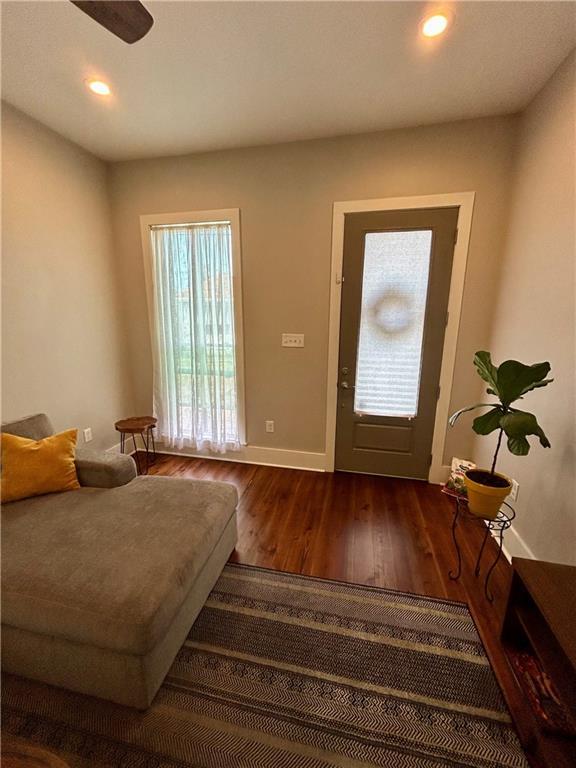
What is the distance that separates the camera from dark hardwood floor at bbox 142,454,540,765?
166 cm

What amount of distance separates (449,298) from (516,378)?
46.5 inches

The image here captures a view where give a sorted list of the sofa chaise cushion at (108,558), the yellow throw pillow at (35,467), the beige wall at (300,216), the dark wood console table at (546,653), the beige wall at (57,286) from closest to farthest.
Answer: the dark wood console table at (546,653)
the sofa chaise cushion at (108,558)
the yellow throw pillow at (35,467)
the beige wall at (57,286)
the beige wall at (300,216)

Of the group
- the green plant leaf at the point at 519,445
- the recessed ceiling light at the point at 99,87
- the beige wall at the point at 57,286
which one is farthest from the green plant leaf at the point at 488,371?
the beige wall at the point at 57,286

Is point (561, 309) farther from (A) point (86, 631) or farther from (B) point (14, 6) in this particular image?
(B) point (14, 6)

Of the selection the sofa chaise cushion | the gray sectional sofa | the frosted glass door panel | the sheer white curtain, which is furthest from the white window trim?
the gray sectional sofa

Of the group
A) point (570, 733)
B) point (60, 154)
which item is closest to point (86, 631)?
point (570, 733)

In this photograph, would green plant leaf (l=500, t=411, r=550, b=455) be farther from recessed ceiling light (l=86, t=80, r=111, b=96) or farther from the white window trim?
recessed ceiling light (l=86, t=80, r=111, b=96)

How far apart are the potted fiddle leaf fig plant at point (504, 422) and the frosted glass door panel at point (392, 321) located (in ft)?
3.20

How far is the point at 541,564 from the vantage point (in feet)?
4.05

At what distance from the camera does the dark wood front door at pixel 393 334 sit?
2424mm

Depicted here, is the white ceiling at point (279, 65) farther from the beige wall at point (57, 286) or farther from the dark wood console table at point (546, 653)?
the dark wood console table at point (546, 653)

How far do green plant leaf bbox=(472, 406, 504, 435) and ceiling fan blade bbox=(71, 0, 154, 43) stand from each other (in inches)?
82.2

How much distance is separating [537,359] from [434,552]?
1349 mm

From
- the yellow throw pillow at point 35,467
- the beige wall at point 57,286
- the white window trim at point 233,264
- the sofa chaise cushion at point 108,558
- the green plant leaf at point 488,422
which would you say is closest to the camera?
the sofa chaise cushion at point 108,558
